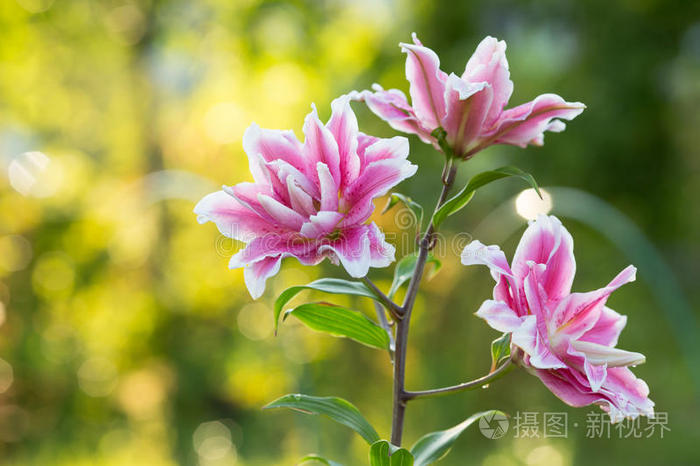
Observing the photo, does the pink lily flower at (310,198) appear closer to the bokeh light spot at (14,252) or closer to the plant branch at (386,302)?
the plant branch at (386,302)

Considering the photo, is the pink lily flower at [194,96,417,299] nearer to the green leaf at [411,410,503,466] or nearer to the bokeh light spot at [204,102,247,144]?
the green leaf at [411,410,503,466]

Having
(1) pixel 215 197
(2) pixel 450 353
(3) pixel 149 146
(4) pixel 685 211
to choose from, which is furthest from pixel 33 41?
(4) pixel 685 211

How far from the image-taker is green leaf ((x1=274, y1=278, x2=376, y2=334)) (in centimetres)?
46

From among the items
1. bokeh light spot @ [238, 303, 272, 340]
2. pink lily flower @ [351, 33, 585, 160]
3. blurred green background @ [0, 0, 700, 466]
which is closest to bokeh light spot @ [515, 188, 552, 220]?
blurred green background @ [0, 0, 700, 466]

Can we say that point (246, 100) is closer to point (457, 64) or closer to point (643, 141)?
point (457, 64)

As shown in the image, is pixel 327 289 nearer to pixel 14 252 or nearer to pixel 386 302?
pixel 386 302

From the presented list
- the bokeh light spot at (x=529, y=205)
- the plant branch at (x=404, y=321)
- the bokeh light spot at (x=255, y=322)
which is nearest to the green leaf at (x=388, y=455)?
the plant branch at (x=404, y=321)

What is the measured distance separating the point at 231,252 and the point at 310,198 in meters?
1.60

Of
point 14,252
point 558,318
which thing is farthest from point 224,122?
point 558,318

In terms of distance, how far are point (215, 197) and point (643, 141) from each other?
4.08 metres

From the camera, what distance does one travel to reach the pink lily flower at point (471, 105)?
1.46 ft

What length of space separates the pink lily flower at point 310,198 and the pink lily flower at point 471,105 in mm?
55

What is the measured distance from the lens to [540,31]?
3.96 metres

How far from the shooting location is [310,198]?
0.42 meters
